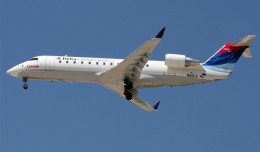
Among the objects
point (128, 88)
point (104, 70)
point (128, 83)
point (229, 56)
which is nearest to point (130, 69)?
point (128, 83)

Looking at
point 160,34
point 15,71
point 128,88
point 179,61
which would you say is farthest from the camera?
point 15,71

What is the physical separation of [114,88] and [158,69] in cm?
347

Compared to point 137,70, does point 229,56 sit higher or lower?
higher

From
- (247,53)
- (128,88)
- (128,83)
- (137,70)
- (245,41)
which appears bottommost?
(128,88)

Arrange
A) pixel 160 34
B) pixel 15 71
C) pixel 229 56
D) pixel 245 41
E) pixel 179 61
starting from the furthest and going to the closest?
pixel 15 71
pixel 229 56
pixel 245 41
pixel 179 61
pixel 160 34

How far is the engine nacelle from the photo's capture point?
1495 inches

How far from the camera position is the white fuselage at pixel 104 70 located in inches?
1535

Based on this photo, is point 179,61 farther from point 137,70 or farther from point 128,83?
point 128,83

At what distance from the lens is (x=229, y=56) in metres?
40.0

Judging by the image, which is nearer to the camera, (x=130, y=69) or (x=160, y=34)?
(x=160, y=34)

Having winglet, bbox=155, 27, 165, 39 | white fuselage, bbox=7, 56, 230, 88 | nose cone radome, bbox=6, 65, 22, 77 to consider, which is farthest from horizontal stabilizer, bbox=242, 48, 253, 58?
nose cone radome, bbox=6, 65, 22, 77

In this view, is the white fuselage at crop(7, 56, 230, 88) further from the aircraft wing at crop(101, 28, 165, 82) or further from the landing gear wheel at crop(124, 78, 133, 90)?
the aircraft wing at crop(101, 28, 165, 82)

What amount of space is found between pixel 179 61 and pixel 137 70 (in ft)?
8.47

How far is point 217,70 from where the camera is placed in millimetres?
39469
